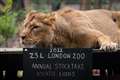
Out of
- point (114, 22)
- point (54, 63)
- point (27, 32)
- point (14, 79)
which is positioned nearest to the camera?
point (54, 63)

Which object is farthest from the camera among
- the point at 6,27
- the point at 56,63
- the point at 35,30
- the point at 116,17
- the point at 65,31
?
the point at 6,27

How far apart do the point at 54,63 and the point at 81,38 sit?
0.48 m

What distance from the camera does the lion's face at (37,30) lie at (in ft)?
9.17

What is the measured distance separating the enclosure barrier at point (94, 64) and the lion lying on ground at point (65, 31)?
77 mm

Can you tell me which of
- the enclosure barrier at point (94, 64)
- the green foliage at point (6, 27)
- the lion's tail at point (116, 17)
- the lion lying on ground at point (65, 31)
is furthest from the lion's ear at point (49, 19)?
the green foliage at point (6, 27)

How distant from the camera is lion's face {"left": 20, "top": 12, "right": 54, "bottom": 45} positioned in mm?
2795

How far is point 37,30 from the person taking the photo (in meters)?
2.84

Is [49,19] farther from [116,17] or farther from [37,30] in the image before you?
[116,17]

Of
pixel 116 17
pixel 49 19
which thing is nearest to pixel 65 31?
pixel 49 19

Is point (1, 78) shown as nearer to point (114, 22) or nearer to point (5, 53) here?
point (5, 53)

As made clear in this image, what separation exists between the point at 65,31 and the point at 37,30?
0.21 meters

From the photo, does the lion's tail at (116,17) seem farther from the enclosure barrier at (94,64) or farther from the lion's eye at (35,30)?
the lion's eye at (35,30)

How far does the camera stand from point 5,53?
268 centimetres

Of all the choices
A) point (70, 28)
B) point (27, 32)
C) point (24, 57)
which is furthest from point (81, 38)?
point (24, 57)
